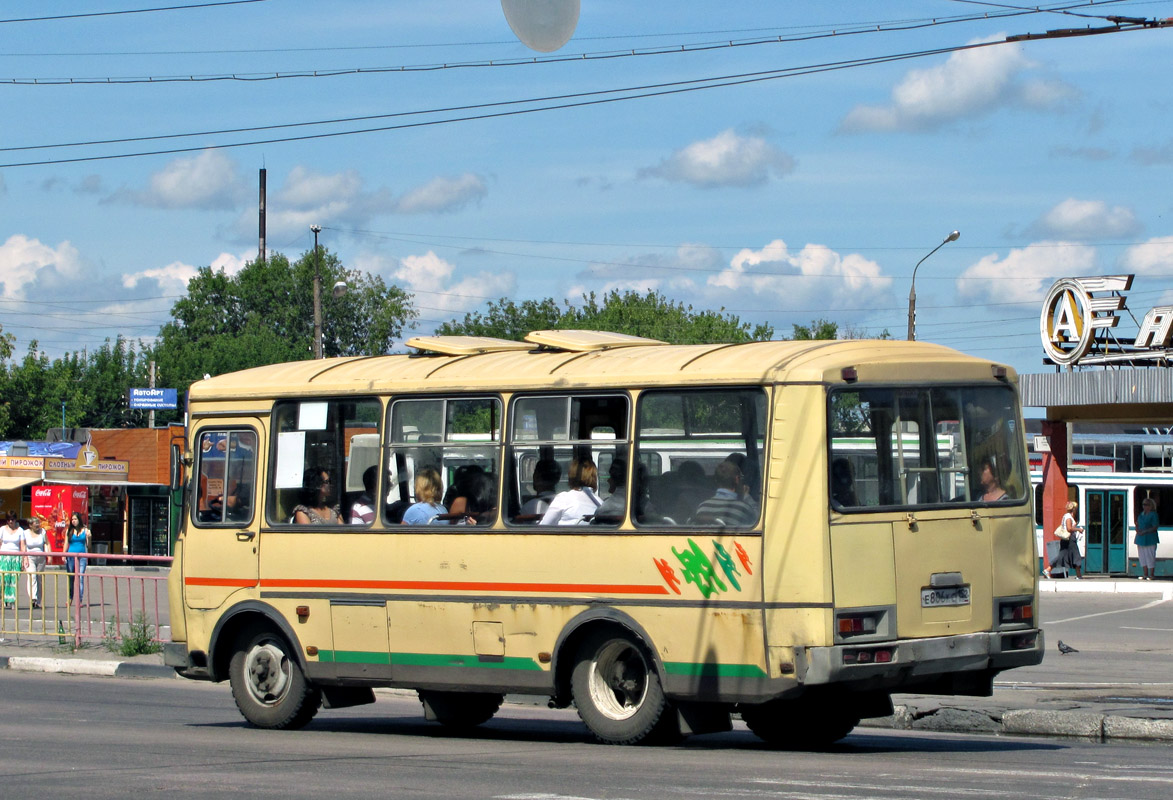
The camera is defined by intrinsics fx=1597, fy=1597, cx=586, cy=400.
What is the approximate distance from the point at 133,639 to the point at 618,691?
993 centimetres

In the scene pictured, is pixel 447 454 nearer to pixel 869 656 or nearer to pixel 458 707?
pixel 458 707

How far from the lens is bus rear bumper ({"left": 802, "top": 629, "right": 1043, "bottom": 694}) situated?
9766 millimetres

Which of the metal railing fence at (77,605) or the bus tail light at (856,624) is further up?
the bus tail light at (856,624)

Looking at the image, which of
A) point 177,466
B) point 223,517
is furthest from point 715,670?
point 177,466

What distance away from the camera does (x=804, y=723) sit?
11273 millimetres

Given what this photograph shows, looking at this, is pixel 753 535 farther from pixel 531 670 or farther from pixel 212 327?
pixel 212 327

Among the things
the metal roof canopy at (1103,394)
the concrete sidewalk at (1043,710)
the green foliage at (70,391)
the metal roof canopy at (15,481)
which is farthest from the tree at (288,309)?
the concrete sidewalk at (1043,710)

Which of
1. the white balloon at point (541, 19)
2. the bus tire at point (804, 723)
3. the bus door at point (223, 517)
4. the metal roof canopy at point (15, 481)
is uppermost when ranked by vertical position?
the white balloon at point (541, 19)

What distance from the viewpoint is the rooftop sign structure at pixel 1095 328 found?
117 feet

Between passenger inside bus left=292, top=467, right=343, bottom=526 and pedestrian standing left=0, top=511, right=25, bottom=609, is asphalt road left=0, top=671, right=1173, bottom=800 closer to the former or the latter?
passenger inside bus left=292, top=467, right=343, bottom=526

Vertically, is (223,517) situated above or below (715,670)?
above

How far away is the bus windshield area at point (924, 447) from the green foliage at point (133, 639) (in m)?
11.1

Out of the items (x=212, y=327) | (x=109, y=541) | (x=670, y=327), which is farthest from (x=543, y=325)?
(x=109, y=541)

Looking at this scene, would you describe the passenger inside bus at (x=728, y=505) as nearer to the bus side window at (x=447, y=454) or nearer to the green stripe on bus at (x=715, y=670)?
the green stripe on bus at (x=715, y=670)
